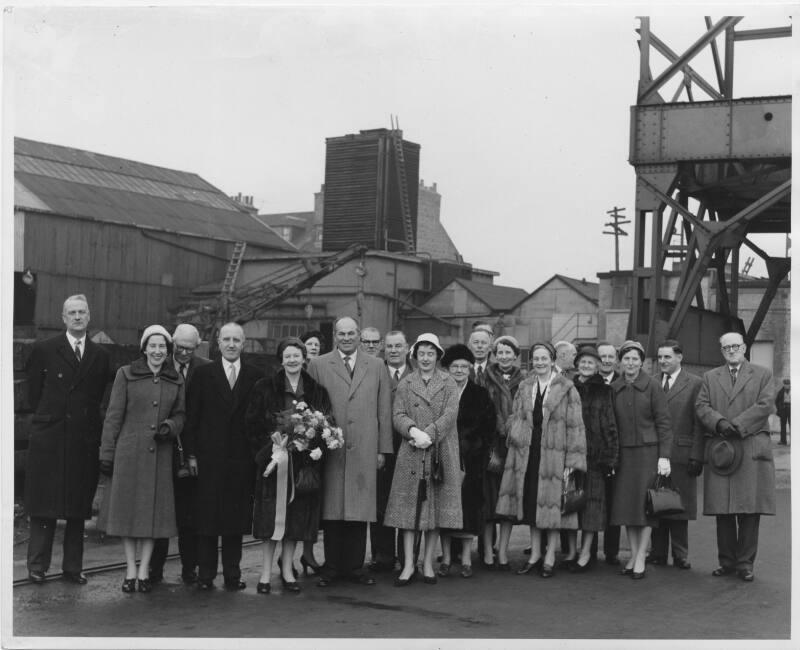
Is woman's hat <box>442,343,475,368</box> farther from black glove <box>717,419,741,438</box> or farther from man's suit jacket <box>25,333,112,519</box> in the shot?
man's suit jacket <box>25,333,112,519</box>

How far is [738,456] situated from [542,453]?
180cm

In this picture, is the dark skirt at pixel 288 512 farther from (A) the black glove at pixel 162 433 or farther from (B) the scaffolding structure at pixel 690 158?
(B) the scaffolding structure at pixel 690 158

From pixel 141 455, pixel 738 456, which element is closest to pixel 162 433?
pixel 141 455

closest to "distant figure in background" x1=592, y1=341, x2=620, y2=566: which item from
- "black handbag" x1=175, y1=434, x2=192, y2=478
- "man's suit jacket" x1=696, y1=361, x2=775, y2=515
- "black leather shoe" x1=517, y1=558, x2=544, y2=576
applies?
"black leather shoe" x1=517, y1=558, x2=544, y2=576

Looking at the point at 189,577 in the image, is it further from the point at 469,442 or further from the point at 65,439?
the point at 469,442

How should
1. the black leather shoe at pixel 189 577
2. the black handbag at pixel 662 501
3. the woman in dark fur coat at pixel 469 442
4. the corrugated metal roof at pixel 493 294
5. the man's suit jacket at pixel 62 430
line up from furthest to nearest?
the corrugated metal roof at pixel 493 294 → the black handbag at pixel 662 501 → the woman in dark fur coat at pixel 469 442 → the black leather shoe at pixel 189 577 → the man's suit jacket at pixel 62 430

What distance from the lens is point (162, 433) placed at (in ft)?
28.0

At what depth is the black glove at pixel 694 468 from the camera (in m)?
10.1

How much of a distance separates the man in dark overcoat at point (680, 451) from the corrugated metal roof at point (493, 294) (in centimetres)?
3629

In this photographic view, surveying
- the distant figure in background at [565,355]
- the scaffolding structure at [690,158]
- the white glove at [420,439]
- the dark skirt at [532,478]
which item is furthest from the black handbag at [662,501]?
the scaffolding structure at [690,158]

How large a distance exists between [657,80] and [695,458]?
987 cm

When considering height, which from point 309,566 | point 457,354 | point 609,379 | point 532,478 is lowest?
point 309,566

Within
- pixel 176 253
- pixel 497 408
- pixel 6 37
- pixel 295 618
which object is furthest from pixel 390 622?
pixel 176 253

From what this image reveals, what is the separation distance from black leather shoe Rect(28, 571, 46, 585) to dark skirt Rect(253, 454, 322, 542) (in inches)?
67.9
